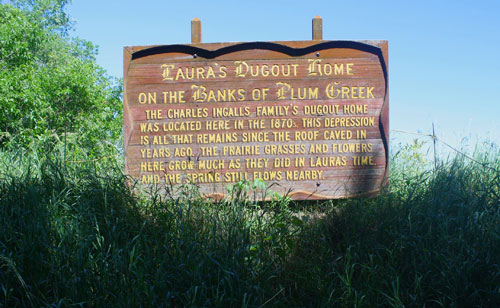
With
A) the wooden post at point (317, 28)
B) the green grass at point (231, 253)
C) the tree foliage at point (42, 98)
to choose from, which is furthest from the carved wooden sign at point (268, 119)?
the tree foliage at point (42, 98)

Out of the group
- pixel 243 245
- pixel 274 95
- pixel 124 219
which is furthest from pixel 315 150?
pixel 124 219

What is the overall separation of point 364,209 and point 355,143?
835 mm

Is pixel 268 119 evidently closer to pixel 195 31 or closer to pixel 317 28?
pixel 317 28

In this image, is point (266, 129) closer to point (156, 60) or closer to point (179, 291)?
point (156, 60)

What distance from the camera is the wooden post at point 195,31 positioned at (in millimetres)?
5262

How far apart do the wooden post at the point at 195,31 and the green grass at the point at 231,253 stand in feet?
6.68

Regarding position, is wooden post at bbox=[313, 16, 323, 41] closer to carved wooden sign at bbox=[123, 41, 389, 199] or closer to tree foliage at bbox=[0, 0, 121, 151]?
carved wooden sign at bbox=[123, 41, 389, 199]

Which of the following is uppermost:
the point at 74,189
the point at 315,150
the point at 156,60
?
the point at 156,60

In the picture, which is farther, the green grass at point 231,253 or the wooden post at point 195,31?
the wooden post at point 195,31

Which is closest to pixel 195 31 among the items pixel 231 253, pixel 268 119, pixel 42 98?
pixel 268 119

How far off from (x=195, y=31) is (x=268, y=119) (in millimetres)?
1516

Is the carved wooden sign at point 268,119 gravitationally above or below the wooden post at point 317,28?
below

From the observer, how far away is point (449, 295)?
3223mm

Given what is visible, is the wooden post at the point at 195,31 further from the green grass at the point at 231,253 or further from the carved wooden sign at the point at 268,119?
the green grass at the point at 231,253
